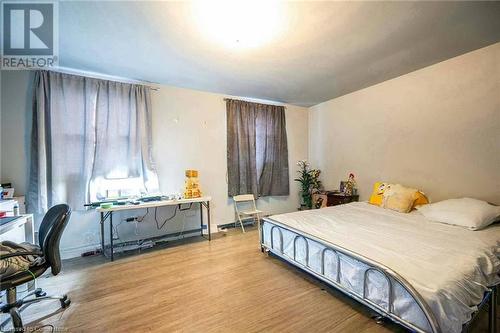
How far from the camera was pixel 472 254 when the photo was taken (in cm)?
157

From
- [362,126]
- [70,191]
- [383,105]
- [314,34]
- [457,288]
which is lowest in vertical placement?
[457,288]

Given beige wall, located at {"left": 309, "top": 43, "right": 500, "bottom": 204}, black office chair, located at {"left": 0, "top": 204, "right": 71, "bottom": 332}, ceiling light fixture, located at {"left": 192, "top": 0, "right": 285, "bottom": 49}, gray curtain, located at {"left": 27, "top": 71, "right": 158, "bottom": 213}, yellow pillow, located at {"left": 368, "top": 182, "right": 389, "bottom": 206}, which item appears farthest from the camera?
yellow pillow, located at {"left": 368, "top": 182, "right": 389, "bottom": 206}

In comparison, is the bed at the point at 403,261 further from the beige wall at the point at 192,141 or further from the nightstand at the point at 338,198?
the beige wall at the point at 192,141

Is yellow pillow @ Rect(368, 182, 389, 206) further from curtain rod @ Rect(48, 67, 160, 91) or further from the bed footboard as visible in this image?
curtain rod @ Rect(48, 67, 160, 91)

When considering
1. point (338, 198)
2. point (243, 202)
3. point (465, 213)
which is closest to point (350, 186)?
point (338, 198)

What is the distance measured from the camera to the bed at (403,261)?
1.25 metres

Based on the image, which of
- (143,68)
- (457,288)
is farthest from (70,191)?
(457,288)

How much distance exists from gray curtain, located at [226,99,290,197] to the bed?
65.7 inches

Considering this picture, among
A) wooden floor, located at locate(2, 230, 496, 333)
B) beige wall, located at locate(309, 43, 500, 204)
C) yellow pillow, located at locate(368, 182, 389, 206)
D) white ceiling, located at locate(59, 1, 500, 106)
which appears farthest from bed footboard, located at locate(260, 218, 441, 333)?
beige wall, located at locate(309, 43, 500, 204)

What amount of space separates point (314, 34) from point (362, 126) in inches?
89.3

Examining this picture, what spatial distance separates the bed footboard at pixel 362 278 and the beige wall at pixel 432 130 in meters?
2.11

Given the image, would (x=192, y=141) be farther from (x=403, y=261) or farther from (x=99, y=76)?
(x=403, y=261)

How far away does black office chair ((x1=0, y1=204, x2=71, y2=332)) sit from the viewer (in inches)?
58.3

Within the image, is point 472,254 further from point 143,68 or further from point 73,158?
point 73,158
